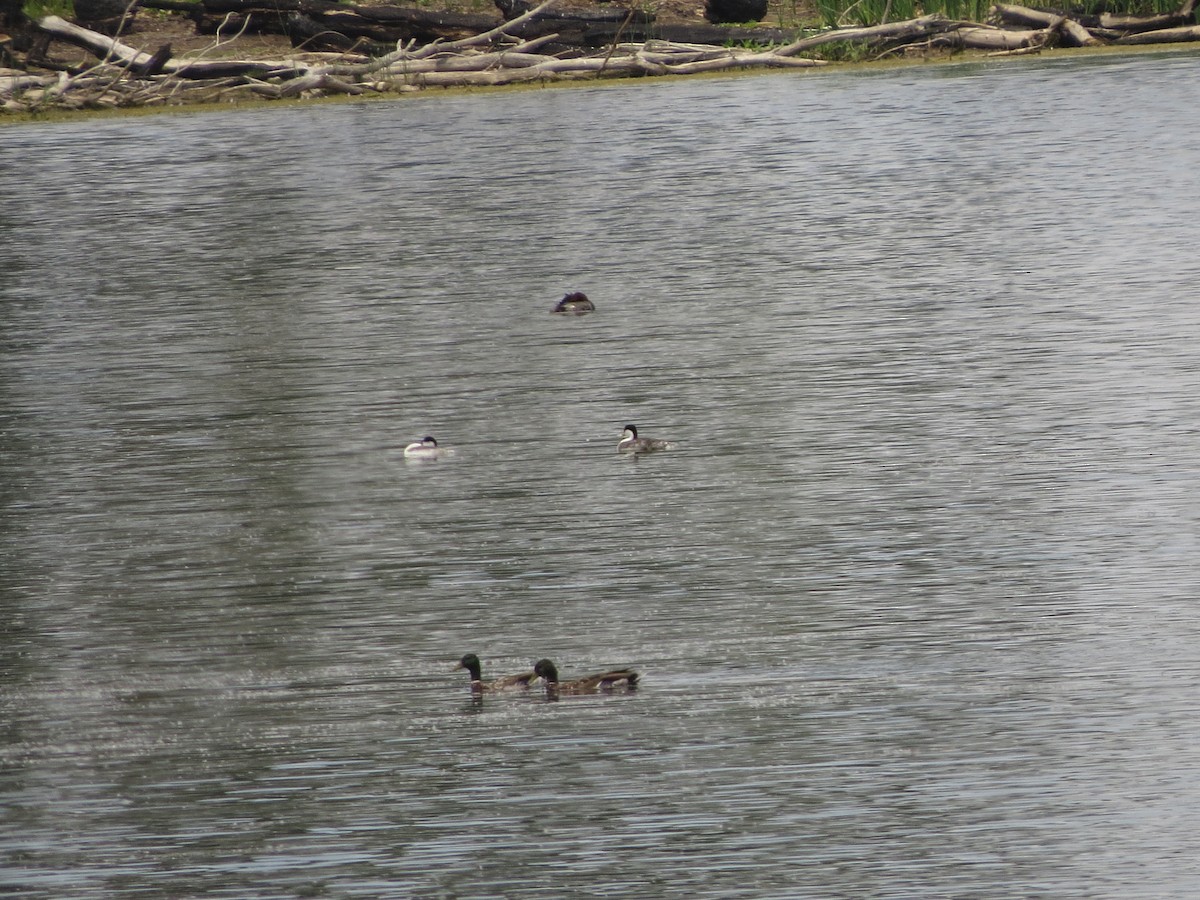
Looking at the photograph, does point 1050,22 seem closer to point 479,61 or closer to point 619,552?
point 479,61

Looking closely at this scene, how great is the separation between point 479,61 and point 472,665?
33993mm

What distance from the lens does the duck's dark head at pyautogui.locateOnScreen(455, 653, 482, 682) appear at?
35.8 feet

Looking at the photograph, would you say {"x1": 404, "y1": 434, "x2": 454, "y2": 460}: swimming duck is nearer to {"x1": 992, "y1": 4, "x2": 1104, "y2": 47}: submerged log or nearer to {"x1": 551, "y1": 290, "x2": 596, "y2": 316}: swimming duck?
{"x1": 551, "y1": 290, "x2": 596, "y2": 316}: swimming duck

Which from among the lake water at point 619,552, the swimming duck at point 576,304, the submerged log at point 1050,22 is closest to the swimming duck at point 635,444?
the lake water at point 619,552

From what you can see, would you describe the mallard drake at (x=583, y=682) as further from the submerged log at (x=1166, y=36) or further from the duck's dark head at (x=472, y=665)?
the submerged log at (x=1166, y=36)

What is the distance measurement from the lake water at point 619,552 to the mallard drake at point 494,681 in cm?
11

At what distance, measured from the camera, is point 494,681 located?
11.0 m

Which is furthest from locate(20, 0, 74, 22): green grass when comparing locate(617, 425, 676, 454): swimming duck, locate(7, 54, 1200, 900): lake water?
locate(617, 425, 676, 454): swimming duck

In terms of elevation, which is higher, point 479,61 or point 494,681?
point 479,61

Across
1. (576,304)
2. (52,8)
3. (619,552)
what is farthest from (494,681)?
(52,8)

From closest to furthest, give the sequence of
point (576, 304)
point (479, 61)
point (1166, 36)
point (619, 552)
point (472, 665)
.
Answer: point (472, 665)
point (619, 552)
point (576, 304)
point (479, 61)
point (1166, 36)

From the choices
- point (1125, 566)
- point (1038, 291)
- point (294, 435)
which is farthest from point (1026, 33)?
point (1125, 566)

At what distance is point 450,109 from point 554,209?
1325 cm

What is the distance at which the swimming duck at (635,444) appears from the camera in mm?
15875
